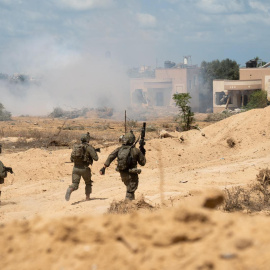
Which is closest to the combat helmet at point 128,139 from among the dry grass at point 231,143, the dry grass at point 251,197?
the dry grass at point 251,197

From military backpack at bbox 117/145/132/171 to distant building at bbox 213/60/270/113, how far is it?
40.9 meters

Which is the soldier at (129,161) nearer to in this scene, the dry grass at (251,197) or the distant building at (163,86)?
the dry grass at (251,197)

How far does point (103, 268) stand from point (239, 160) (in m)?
14.4

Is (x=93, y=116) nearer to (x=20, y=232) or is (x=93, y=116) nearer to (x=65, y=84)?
(x=65, y=84)

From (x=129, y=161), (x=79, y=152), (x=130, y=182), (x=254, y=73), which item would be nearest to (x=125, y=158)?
(x=129, y=161)

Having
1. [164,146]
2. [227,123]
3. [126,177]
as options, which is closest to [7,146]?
[164,146]

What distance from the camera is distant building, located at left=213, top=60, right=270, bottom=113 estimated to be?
5244cm

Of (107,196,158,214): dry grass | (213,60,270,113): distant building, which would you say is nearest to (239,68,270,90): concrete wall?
(213,60,270,113): distant building

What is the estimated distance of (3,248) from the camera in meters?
4.12

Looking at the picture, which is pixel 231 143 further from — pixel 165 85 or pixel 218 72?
pixel 218 72

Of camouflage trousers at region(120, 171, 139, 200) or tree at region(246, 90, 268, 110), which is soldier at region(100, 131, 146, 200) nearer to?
camouflage trousers at region(120, 171, 139, 200)

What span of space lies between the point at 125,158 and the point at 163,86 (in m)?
61.1

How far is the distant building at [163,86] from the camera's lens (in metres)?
70.0

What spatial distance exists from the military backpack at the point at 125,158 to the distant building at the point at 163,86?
193ft
